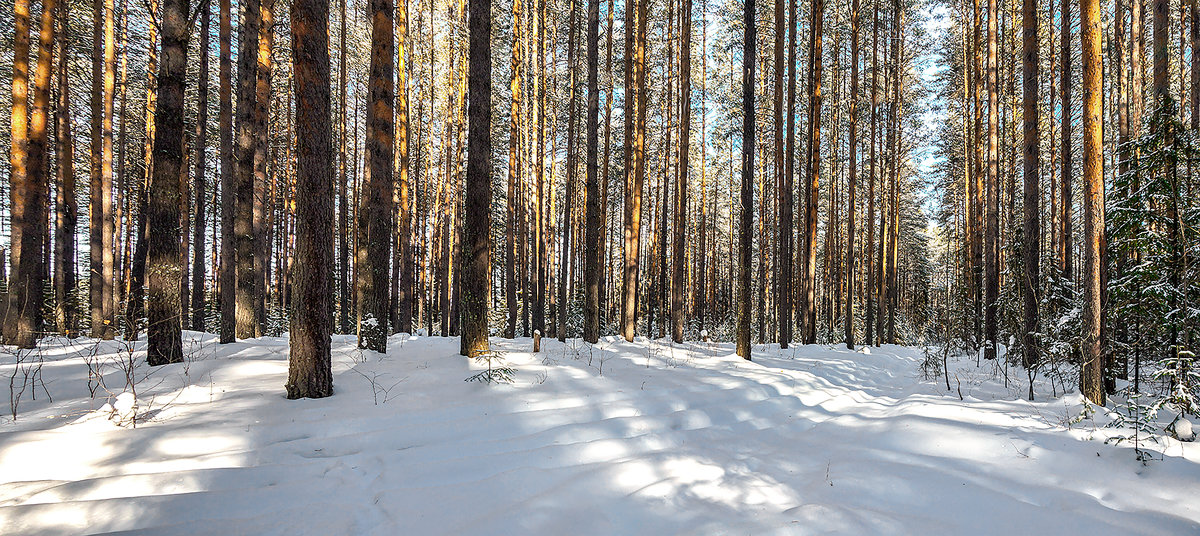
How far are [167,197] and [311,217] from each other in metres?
2.40

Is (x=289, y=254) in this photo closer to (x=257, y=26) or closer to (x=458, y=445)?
(x=257, y=26)

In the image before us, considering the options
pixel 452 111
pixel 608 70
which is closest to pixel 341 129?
pixel 452 111

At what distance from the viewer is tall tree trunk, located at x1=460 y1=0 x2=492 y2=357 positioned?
6.02 metres

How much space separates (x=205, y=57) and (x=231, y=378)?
8927 millimetres

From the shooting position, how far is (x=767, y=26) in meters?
16.3

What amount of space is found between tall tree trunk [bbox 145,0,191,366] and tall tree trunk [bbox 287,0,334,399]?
2033mm

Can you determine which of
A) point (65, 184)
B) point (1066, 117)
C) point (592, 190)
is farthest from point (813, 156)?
point (65, 184)

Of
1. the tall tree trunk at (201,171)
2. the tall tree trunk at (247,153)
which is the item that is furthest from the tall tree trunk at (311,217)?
the tall tree trunk at (201,171)

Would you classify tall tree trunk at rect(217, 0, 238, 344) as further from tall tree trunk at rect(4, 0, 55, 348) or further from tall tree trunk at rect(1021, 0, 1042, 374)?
tall tree trunk at rect(1021, 0, 1042, 374)

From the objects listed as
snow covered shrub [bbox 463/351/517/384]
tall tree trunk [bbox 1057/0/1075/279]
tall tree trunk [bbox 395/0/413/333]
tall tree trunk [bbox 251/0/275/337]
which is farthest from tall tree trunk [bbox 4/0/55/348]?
tall tree trunk [bbox 1057/0/1075/279]

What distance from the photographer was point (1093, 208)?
474 cm

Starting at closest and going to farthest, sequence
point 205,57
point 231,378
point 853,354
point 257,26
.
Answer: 1. point 231,378
2. point 257,26
3. point 205,57
4. point 853,354

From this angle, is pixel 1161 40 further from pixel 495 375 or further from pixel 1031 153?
pixel 495 375

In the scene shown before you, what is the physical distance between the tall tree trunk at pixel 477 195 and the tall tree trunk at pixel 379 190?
5.32ft
